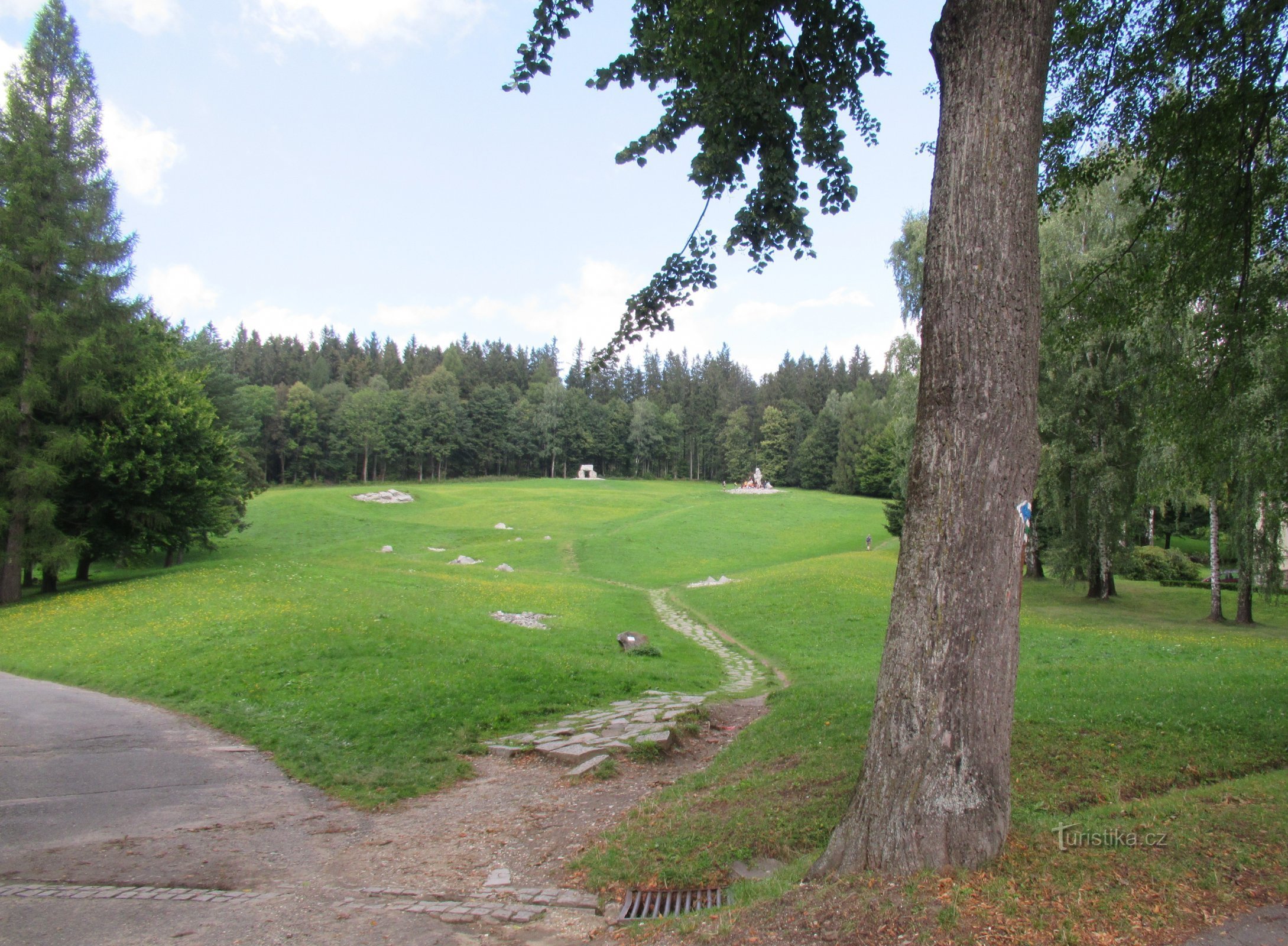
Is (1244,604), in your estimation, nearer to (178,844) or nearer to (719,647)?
(719,647)

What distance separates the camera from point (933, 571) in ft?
15.3

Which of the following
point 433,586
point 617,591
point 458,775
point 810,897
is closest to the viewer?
point 810,897

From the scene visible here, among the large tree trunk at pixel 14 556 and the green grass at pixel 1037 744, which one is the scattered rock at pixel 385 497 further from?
the green grass at pixel 1037 744

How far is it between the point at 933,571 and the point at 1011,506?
2.16 feet

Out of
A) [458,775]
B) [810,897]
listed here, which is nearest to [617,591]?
[458,775]

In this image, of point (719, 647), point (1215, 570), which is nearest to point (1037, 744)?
point (719, 647)

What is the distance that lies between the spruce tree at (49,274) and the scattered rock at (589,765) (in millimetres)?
26689

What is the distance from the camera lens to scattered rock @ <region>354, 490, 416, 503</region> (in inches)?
2773

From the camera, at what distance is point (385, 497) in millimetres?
71250

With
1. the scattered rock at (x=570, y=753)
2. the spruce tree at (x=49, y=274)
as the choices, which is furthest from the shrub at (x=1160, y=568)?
the spruce tree at (x=49, y=274)

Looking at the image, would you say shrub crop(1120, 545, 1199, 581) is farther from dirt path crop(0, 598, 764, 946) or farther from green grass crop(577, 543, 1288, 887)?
dirt path crop(0, 598, 764, 946)

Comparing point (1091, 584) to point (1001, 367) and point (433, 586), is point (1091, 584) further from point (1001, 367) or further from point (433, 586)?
point (1001, 367)

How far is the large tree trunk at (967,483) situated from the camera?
14.9 ft

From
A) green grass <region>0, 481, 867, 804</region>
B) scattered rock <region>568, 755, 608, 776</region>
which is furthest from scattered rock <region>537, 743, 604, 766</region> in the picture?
green grass <region>0, 481, 867, 804</region>
